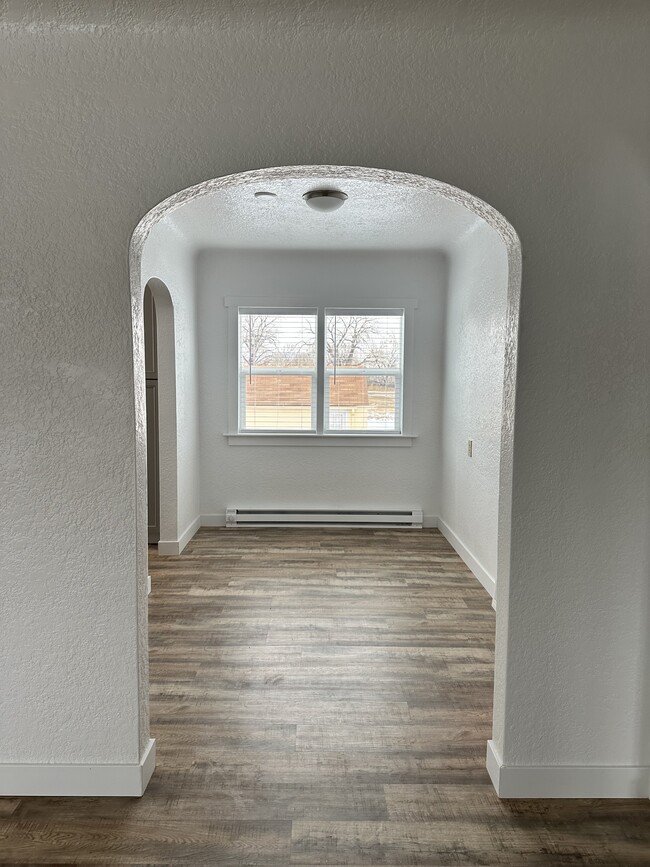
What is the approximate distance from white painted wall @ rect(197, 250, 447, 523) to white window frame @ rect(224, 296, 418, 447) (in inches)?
1.6

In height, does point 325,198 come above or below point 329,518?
above

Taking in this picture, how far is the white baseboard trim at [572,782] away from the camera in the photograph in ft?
6.94

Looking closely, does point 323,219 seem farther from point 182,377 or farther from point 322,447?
point 322,447

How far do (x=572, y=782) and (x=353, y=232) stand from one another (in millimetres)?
4121

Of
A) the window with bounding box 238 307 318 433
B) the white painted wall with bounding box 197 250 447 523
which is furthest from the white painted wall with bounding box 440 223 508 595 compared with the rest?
the window with bounding box 238 307 318 433

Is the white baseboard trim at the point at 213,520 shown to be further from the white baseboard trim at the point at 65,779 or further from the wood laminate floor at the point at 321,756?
the white baseboard trim at the point at 65,779

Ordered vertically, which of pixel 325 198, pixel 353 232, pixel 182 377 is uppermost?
pixel 353 232

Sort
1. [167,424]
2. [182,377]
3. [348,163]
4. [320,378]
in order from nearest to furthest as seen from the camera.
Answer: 1. [348,163]
2. [167,424]
3. [182,377]
4. [320,378]

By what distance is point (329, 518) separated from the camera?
5.91m

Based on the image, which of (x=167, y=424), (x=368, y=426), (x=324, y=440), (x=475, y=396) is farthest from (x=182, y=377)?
(x=475, y=396)

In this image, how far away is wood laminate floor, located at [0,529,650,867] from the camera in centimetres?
189

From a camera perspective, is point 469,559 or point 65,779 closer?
point 65,779

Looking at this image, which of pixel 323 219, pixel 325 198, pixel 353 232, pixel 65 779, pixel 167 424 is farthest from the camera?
pixel 353 232

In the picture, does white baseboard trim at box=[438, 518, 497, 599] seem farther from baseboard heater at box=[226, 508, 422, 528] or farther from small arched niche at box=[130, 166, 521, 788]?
baseboard heater at box=[226, 508, 422, 528]
